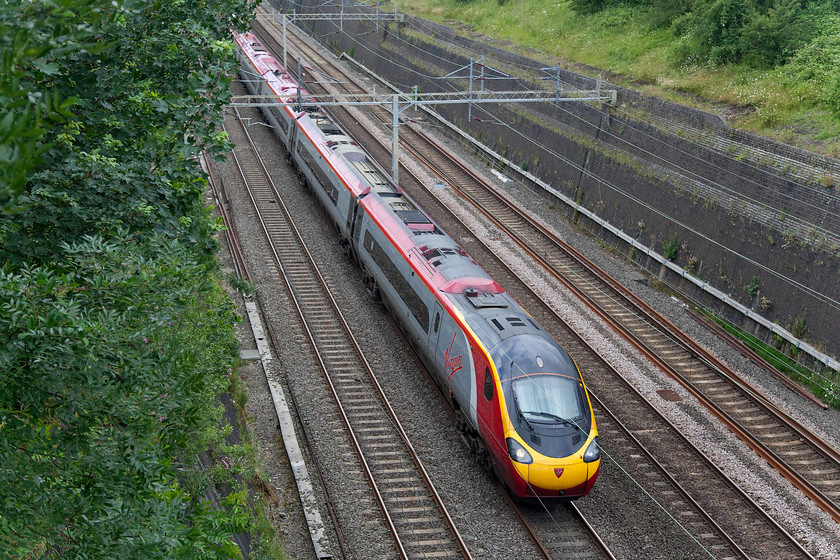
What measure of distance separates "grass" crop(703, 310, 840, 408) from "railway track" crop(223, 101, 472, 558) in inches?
428

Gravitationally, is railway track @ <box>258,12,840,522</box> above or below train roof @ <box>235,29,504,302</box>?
below

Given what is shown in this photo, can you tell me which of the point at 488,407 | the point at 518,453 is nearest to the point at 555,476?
the point at 518,453

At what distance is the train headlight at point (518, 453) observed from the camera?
13.6 meters

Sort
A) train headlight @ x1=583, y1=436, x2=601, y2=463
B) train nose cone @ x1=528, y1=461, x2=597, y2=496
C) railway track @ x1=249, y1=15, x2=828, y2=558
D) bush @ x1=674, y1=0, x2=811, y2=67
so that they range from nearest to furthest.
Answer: train nose cone @ x1=528, y1=461, x2=597, y2=496 < train headlight @ x1=583, y1=436, x2=601, y2=463 < railway track @ x1=249, y1=15, x2=828, y2=558 < bush @ x1=674, y1=0, x2=811, y2=67

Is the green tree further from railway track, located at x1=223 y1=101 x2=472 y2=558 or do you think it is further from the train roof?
the train roof

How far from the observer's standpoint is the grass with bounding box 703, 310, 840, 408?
1914 cm

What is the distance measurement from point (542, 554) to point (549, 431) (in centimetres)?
216

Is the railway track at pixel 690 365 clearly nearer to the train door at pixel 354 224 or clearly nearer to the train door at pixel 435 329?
the train door at pixel 354 224

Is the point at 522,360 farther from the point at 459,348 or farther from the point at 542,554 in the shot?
the point at 542,554

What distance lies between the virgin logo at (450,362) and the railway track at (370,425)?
1721 millimetres

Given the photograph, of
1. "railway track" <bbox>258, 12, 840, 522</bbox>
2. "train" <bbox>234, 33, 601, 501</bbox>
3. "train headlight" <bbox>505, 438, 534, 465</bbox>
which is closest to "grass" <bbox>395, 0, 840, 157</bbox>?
"railway track" <bbox>258, 12, 840, 522</bbox>

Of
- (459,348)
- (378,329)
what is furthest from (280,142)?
(459,348)

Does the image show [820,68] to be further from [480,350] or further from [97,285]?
[97,285]

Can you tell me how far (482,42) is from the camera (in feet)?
140
